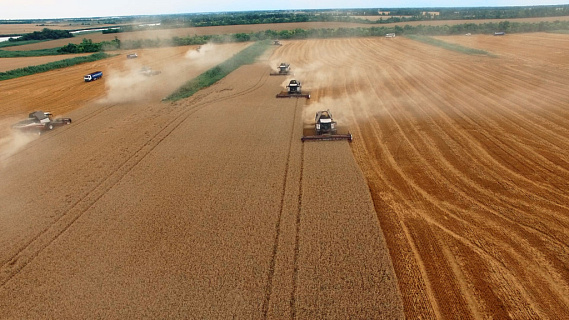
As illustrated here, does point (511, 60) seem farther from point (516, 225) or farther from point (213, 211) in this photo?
point (213, 211)

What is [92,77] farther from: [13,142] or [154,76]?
[13,142]

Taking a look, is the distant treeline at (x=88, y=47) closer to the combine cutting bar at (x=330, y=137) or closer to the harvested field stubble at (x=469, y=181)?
the harvested field stubble at (x=469, y=181)

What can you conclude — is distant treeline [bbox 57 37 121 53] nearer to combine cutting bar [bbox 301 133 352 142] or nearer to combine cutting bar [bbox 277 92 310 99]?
combine cutting bar [bbox 277 92 310 99]

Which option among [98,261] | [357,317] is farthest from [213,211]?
[357,317]

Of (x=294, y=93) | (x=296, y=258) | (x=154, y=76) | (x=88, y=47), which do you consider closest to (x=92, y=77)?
(x=154, y=76)

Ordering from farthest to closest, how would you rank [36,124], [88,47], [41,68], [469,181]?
[88,47], [41,68], [36,124], [469,181]

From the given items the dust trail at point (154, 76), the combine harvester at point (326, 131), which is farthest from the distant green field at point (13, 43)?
the combine harvester at point (326, 131)
